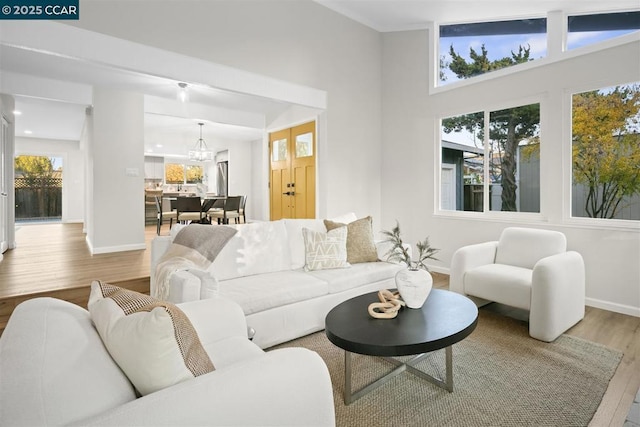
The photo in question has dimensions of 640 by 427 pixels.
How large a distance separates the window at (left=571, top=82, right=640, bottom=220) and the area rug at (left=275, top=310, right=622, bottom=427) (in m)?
1.53

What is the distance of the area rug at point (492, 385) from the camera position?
5.77ft

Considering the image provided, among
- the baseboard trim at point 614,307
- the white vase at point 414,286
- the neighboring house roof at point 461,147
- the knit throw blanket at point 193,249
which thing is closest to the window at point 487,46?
the neighboring house roof at point 461,147

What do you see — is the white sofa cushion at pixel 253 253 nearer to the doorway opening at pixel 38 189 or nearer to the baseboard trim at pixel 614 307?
the baseboard trim at pixel 614 307

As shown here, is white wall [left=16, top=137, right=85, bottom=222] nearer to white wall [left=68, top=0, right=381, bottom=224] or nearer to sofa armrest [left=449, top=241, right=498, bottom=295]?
white wall [left=68, top=0, right=381, bottom=224]

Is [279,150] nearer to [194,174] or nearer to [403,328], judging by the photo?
[403,328]

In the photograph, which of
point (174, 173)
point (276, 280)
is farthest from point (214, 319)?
point (174, 173)

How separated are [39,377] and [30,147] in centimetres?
1134

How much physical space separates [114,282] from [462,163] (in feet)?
14.4

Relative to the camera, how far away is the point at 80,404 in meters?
0.80

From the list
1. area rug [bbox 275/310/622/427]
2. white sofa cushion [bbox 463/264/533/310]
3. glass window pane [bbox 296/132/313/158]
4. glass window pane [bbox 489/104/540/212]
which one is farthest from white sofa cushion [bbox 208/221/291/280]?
glass window pane [bbox 489/104/540/212]

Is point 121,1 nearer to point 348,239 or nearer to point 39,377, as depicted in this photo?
point 348,239

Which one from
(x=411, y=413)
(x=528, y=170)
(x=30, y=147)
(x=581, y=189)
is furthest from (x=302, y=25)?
(x=30, y=147)

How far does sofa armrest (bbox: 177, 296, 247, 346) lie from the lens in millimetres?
1606

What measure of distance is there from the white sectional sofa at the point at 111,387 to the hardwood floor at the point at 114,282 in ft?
5.64
